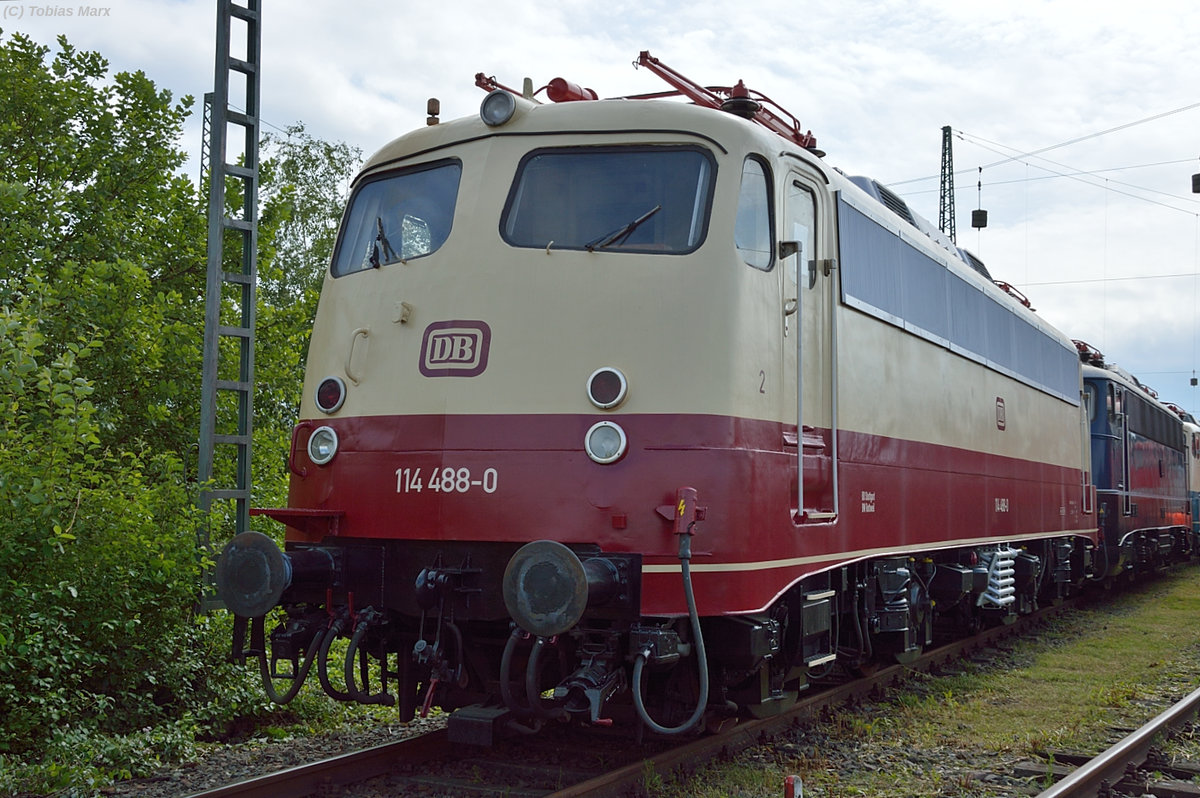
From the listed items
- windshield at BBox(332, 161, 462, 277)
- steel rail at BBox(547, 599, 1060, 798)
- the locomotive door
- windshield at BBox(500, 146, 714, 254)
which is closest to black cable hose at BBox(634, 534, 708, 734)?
steel rail at BBox(547, 599, 1060, 798)

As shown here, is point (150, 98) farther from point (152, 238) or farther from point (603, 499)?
point (603, 499)

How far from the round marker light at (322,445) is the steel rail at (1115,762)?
13.5ft

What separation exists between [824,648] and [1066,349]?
9.23 metres

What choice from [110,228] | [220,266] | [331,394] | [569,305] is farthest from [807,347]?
[110,228]

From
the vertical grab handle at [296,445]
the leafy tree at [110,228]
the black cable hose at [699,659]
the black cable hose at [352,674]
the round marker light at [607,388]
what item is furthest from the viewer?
the leafy tree at [110,228]

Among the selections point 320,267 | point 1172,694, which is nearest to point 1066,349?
point 1172,694

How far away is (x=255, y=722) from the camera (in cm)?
770

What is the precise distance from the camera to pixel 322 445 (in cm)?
635

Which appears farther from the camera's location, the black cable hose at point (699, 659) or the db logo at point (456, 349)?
the db logo at point (456, 349)

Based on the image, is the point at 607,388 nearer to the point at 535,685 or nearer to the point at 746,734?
the point at 535,685

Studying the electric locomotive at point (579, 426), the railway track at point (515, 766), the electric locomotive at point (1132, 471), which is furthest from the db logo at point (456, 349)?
→ the electric locomotive at point (1132, 471)

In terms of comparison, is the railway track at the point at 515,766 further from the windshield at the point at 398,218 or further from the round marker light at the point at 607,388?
the windshield at the point at 398,218

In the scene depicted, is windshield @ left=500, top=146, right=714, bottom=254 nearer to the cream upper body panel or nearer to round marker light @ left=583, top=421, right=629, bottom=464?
the cream upper body panel

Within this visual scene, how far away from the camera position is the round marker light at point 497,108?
245 inches
